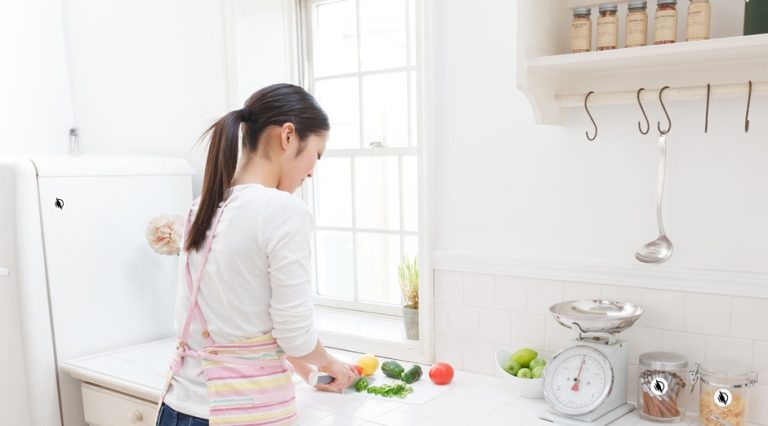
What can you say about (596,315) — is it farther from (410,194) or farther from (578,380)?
(410,194)

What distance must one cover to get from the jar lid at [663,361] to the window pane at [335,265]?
1290 millimetres

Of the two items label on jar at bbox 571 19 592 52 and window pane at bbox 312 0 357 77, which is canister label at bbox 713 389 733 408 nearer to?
label on jar at bbox 571 19 592 52

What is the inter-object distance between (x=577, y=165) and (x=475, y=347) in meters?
0.64

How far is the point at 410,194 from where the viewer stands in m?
2.39

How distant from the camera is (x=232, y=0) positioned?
7.88 feet

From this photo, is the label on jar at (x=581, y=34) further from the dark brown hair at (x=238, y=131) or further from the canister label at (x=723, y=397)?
the canister label at (x=723, y=397)

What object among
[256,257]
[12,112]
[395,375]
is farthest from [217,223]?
[12,112]

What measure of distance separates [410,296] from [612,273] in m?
0.74

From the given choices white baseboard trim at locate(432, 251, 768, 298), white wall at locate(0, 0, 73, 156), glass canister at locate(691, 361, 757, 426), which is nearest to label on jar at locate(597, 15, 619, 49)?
white baseboard trim at locate(432, 251, 768, 298)

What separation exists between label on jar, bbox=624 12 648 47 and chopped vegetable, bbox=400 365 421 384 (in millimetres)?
1075

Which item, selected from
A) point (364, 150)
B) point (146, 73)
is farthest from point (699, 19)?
point (146, 73)

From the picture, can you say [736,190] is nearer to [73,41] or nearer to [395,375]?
[395,375]

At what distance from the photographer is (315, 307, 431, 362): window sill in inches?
83.2

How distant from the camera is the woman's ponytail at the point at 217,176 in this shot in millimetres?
1342
